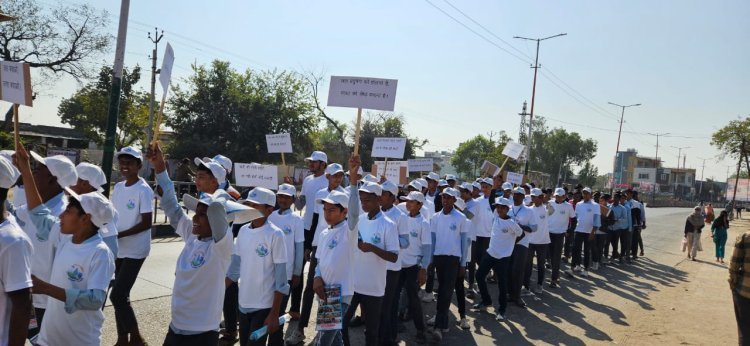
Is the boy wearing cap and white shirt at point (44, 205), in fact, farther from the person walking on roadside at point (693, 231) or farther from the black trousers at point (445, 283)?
the person walking on roadside at point (693, 231)

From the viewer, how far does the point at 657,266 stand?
51.4 feet

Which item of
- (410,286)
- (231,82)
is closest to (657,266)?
(410,286)

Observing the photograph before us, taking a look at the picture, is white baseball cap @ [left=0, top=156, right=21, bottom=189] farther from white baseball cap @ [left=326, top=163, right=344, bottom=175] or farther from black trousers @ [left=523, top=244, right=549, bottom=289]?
black trousers @ [left=523, top=244, right=549, bottom=289]

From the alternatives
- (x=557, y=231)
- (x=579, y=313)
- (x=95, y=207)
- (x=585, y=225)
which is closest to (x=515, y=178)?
(x=585, y=225)

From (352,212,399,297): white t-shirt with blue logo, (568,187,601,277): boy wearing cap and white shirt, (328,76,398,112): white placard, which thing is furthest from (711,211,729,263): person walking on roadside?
(352,212,399,297): white t-shirt with blue logo

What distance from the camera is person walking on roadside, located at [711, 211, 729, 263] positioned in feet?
57.2

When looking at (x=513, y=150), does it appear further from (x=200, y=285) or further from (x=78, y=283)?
(x=78, y=283)

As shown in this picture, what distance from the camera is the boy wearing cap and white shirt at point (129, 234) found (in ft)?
15.9

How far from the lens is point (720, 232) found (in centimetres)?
1780

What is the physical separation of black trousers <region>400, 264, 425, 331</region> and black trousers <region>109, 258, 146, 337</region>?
307cm

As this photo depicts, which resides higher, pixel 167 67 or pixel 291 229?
pixel 167 67

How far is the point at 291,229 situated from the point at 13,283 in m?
2.92

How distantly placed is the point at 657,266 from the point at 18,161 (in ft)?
53.5

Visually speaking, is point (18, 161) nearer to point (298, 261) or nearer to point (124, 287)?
point (124, 287)
